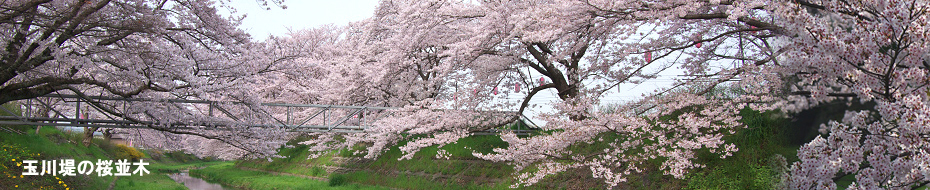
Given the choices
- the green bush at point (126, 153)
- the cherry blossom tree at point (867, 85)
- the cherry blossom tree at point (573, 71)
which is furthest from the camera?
the green bush at point (126, 153)

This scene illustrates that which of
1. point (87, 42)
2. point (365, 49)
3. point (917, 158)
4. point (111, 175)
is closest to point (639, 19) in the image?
point (917, 158)

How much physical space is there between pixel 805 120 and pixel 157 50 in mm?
11562

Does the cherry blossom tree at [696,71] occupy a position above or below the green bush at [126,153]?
above

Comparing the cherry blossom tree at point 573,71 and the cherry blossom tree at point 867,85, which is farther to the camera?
the cherry blossom tree at point 573,71

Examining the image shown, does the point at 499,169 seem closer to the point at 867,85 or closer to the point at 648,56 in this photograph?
the point at 648,56

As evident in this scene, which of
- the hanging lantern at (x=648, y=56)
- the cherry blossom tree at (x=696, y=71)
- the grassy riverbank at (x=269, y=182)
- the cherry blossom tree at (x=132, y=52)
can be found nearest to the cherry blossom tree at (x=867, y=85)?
the cherry blossom tree at (x=696, y=71)

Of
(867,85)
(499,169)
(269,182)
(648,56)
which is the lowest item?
(269,182)

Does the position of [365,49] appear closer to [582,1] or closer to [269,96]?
[582,1]

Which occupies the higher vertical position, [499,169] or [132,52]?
[132,52]

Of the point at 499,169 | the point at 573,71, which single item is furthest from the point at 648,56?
the point at 499,169

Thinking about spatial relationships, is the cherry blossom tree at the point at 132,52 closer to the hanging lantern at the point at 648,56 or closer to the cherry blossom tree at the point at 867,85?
the hanging lantern at the point at 648,56

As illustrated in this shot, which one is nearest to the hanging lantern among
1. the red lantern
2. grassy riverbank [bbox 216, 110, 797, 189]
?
the red lantern

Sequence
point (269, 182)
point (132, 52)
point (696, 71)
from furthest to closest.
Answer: point (269, 182) → point (132, 52) → point (696, 71)

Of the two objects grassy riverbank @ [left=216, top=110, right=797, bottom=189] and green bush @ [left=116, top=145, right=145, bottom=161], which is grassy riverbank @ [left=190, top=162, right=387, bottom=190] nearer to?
Result: grassy riverbank @ [left=216, top=110, right=797, bottom=189]
